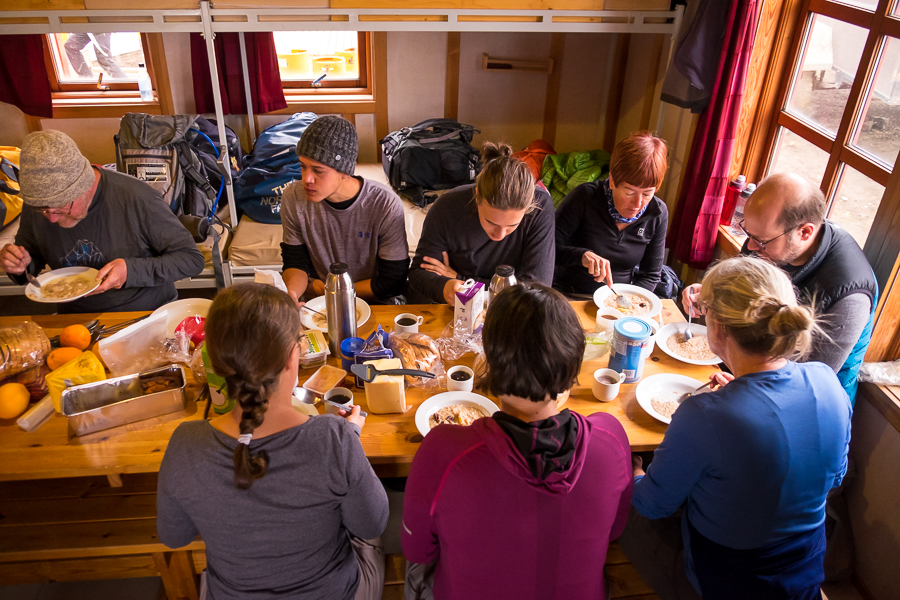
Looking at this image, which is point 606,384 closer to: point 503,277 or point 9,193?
point 503,277

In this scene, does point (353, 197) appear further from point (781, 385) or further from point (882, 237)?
point (882, 237)

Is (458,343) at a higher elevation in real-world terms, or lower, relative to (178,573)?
higher

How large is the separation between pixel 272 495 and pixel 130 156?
2.83 meters

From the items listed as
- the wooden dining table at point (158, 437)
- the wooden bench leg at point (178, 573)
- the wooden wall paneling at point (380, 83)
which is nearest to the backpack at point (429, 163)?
the wooden wall paneling at point (380, 83)

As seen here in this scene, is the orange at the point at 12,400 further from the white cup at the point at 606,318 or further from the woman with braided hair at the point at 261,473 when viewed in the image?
the white cup at the point at 606,318

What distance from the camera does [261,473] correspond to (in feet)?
3.82

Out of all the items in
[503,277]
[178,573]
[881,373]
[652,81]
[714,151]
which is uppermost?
[652,81]

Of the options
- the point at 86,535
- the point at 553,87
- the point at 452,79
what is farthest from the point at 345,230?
the point at 553,87

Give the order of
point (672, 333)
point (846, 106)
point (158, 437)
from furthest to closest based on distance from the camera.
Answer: point (846, 106) → point (672, 333) → point (158, 437)

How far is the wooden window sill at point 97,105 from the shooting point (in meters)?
3.96

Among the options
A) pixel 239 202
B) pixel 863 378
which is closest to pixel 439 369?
pixel 863 378

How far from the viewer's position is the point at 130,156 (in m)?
3.32

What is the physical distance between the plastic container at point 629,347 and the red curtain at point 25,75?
379 cm

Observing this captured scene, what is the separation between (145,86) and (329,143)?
8.07 ft
